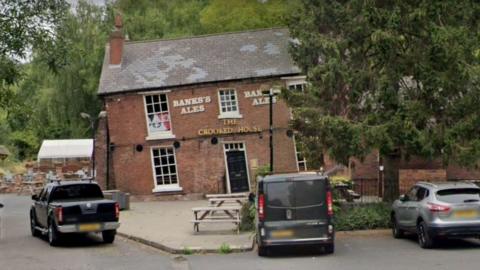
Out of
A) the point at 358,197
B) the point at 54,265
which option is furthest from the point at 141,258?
the point at 358,197

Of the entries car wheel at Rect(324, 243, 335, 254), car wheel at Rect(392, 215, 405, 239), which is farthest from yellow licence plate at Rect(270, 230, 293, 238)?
car wheel at Rect(392, 215, 405, 239)

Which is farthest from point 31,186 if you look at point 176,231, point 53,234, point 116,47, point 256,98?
point 53,234

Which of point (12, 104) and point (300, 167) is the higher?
point (12, 104)

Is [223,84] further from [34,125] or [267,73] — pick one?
[34,125]

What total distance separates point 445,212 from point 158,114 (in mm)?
22673

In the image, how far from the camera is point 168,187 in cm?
3594

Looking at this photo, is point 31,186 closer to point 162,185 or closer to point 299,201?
point 162,185

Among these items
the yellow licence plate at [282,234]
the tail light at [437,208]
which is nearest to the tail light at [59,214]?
the yellow licence plate at [282,234]

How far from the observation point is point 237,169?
35906 mm

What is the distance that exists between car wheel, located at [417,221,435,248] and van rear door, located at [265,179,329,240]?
8.33 feet

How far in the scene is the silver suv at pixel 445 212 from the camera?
1587 cm

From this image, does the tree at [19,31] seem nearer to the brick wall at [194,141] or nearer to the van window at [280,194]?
the van window at [280,194]

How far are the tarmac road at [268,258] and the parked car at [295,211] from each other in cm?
47

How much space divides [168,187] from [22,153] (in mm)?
52429
